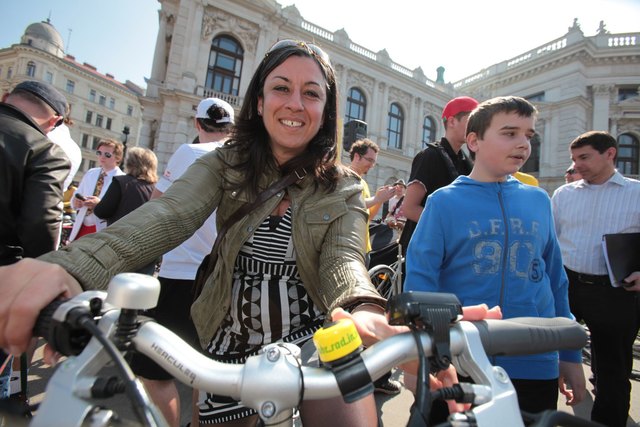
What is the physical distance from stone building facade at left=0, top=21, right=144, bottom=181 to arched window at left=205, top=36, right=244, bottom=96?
29.2m

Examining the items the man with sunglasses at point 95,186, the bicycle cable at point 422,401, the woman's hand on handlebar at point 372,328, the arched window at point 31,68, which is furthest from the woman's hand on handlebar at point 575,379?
the arched window at point 31,68

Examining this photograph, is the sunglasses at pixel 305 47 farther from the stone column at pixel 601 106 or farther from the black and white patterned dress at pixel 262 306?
the stone column at pixel 601 106

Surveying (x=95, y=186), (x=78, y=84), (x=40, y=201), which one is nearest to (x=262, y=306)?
(x=40, y=201)

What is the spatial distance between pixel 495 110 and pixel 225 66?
2024 centimetres

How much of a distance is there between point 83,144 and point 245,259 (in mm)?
60406

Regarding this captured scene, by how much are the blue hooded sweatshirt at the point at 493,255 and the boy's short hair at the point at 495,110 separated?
37 centimetres

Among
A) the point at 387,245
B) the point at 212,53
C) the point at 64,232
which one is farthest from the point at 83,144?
the point at 387,245

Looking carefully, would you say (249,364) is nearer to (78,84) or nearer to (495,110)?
(495,110)

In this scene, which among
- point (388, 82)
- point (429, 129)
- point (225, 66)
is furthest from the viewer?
point (429, 129)

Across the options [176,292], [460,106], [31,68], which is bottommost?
[176,292]

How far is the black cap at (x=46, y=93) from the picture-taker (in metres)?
2.11

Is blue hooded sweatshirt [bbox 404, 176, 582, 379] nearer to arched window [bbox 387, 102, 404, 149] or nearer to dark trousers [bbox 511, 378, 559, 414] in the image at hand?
dark trousers [bbox 511, 378, 559, 414]

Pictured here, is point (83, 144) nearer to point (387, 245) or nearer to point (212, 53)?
point (212, 53)

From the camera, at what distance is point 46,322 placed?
589 millimetres
